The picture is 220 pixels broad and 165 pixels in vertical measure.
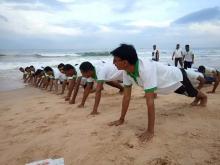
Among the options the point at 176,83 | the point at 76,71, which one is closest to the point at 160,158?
the point at 176,83

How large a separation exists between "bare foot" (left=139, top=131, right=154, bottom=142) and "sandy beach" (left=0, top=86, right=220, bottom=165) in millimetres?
58

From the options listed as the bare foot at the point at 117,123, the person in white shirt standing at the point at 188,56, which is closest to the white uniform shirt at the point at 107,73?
the bare foot at the point at 117,123

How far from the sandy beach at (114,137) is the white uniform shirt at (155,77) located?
22.3 inches

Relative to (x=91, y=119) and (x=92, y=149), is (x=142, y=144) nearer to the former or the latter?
(x=92, y=149)

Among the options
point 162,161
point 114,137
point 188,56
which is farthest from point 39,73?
point 162,161

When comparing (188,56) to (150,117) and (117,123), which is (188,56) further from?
(150,117)

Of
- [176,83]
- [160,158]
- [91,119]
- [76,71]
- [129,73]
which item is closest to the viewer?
[160,158]

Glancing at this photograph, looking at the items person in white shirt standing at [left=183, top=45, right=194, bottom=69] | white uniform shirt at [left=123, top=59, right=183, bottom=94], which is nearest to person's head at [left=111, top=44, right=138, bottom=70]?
white uniform shirt at [left=123, top=59, right=183, bottom=94]

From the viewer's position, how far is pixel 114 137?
3.99 m

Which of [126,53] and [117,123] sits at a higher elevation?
[126,53]

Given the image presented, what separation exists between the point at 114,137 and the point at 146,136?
44 cm

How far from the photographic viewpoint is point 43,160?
3551 millimetres

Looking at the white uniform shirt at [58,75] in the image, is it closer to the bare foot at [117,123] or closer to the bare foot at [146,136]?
the bare foot at [117,123]

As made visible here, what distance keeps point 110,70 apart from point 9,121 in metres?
2.27
